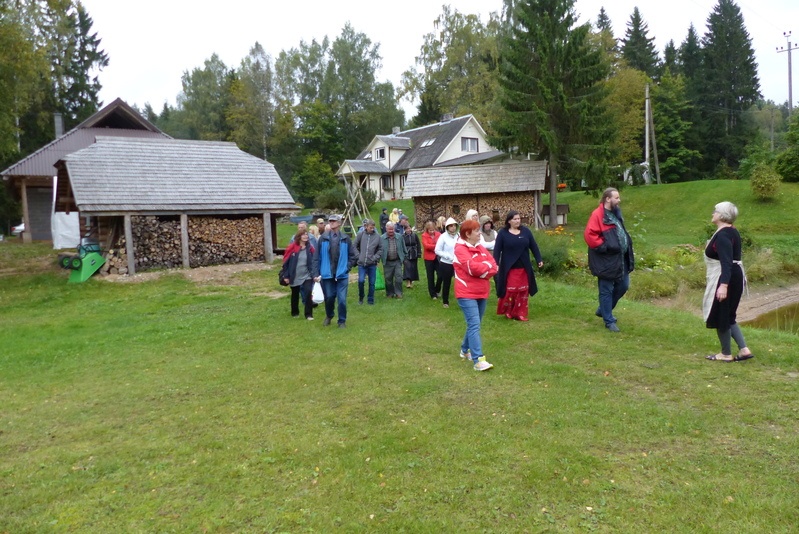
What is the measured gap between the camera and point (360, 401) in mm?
5883

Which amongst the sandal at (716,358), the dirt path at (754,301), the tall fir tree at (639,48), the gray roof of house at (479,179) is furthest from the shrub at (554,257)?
the tall fir tree at (639,48)

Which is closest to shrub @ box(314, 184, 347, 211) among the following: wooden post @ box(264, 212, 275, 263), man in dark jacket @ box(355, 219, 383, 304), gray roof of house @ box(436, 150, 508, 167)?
gray roof of house @ box(436, 150, 508, 167)

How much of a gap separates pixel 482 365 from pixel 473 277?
1026 millimetres

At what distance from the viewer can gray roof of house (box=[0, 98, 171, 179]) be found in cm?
2591

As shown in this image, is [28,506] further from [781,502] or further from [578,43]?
[578,43]

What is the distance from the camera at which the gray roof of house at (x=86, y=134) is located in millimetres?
25906

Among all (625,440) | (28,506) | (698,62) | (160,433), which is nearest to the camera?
(28,506)

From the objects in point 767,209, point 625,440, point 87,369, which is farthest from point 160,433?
point 767,209

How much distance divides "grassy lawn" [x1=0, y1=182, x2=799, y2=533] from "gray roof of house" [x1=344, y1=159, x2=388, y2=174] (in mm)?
32173

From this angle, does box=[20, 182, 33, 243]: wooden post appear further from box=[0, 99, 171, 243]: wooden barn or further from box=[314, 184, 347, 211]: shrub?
box=[314, 184, 347, 211]: shrub

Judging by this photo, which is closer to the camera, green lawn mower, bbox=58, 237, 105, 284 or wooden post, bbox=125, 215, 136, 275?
green lawn mower, bbox=58, 237, 105, 284

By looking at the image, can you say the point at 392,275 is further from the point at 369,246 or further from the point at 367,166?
the point at 367,166

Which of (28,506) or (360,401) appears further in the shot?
(360,401)

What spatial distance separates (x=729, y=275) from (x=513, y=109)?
19927 mm
